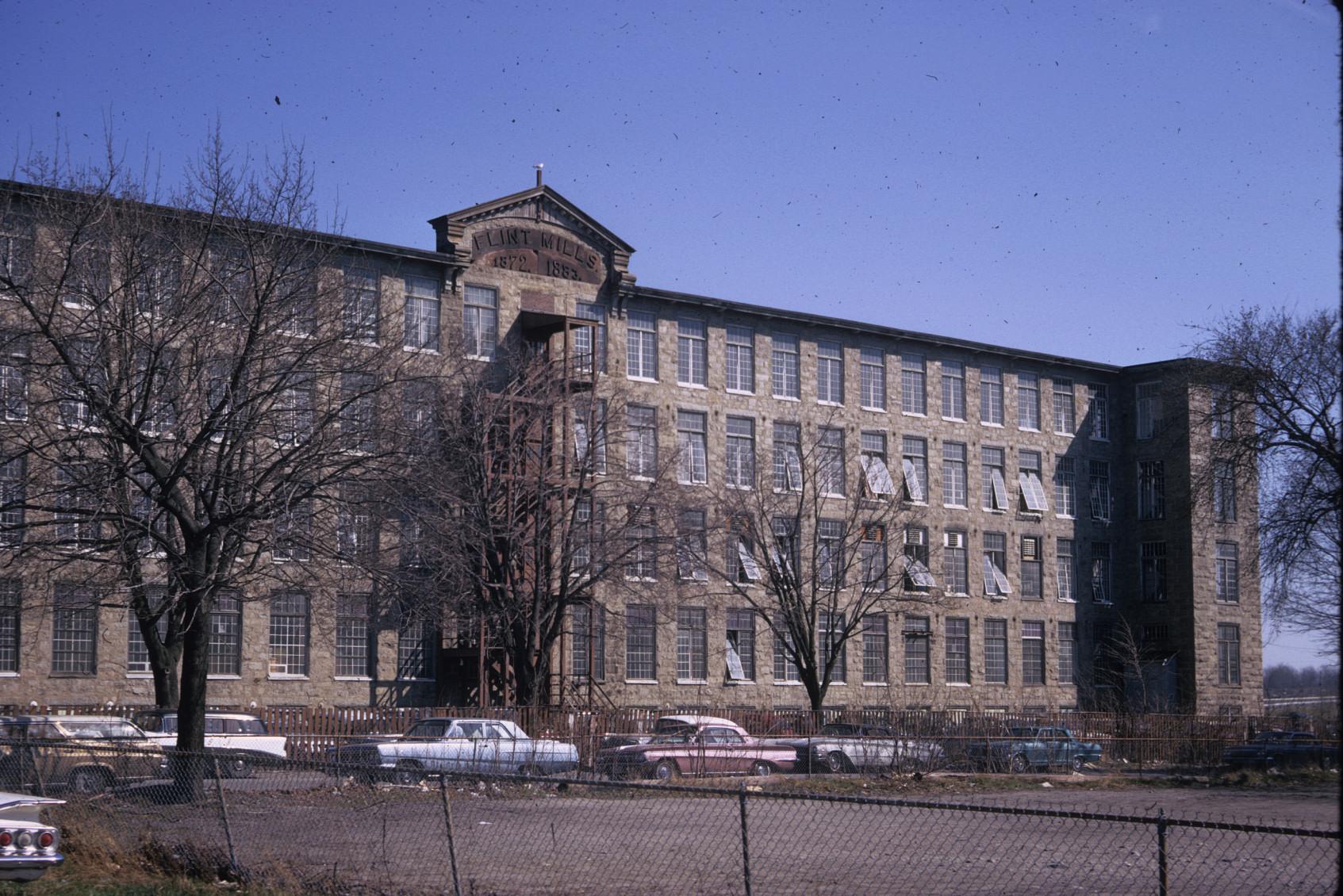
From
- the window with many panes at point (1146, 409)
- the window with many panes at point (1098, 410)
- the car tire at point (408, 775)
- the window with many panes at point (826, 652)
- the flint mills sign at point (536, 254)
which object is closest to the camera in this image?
the car tire at point (408, 775)

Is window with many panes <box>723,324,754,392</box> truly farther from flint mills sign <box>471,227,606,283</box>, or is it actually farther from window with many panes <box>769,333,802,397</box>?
flint mills sign <box>471,227,606,283</box>

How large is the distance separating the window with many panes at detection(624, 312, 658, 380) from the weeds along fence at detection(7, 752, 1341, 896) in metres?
30.8


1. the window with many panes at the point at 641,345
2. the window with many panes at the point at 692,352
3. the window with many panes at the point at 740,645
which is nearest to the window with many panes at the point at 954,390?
the window with many panes at the point at 692,352

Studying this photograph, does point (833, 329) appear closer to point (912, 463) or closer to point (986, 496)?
point (912, 463)

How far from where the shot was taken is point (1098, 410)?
6556 centimetres

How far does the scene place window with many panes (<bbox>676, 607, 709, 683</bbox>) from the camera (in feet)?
173

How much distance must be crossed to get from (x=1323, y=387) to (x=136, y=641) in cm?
3453

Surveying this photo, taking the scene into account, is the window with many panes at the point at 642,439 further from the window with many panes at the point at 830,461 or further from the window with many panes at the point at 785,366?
the window with many panes at the point at 785,366

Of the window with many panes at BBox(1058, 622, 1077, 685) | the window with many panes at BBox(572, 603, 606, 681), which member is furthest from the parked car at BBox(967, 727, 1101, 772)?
the window with many panes at BBox(1058, 622, 1077, 685)

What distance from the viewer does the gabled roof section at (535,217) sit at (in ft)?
161

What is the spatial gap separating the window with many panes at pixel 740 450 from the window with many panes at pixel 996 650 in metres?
14.0

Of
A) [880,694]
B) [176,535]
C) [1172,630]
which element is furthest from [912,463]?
[176,535]

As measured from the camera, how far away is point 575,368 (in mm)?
48219

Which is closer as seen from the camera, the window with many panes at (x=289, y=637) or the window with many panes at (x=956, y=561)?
the window with many panes at (x=289, y=637)
